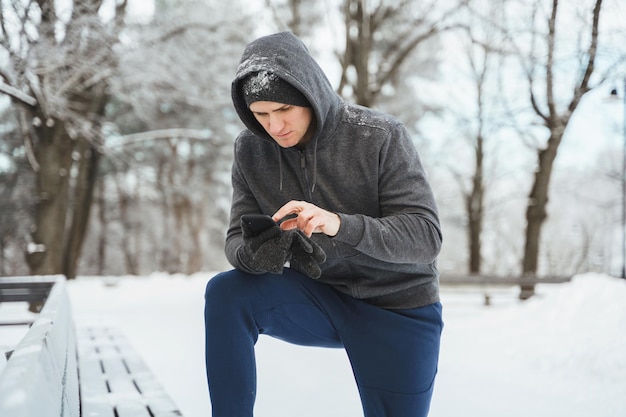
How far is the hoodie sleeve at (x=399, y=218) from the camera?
74.2 inches

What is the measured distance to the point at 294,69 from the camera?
6.77 ft

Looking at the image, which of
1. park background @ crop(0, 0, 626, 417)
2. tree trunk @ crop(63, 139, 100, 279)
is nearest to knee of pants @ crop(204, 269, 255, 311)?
park background @ crop(0, 0, 626, 417)

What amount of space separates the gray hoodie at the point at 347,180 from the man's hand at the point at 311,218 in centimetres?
19

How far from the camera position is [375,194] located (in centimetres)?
216

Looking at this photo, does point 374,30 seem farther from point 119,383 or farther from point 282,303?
point 282,303

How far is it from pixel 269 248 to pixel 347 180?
436mm

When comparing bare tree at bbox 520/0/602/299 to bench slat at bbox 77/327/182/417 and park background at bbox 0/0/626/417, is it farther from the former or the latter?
bench slat at bbox 77/327/182/417

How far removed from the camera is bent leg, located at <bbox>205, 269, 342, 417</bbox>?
189cm

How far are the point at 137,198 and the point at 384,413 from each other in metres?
19.0

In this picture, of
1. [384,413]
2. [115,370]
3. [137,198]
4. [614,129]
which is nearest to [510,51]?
[614,129]

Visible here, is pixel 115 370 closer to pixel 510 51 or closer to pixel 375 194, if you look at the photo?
pixel 375 194

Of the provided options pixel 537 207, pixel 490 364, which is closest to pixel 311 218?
pixel 490 364

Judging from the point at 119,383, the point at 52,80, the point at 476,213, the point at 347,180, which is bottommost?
the point at 119,383

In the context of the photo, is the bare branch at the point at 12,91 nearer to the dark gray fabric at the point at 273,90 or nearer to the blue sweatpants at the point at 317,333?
the dark gray fabric at the point at 273,90
